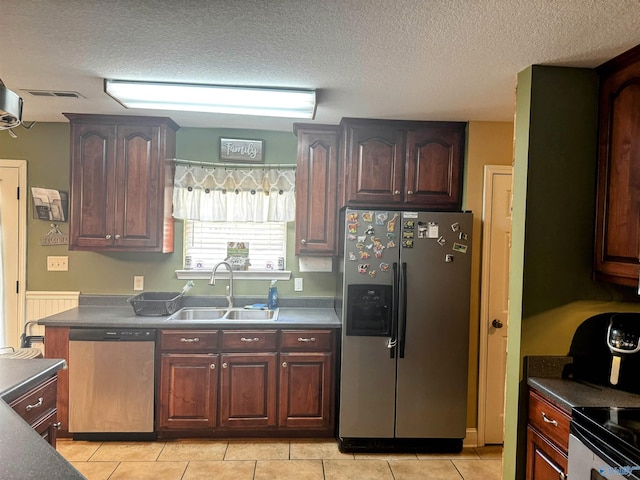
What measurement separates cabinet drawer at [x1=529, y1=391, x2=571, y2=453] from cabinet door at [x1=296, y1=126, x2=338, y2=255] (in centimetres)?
177

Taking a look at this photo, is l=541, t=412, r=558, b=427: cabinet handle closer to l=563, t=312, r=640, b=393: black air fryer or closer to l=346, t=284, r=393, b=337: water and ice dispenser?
l=563, t=312, r=640, b=393: black air fryer

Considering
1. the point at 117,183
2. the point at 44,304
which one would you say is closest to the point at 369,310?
the point at 117,183

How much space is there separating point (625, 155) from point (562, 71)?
1.69 feet

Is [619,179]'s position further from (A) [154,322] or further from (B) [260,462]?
(A) [154,322]

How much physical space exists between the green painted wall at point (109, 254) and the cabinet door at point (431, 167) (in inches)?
39.4

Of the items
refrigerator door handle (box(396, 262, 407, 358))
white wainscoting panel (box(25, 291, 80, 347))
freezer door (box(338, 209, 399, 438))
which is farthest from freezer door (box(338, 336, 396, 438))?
white wainscoting panel (box(25, 291, 80, 347))

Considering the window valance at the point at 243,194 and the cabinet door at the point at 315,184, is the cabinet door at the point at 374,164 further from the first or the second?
the window valance at the point at 243,194

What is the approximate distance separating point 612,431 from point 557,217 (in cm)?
98

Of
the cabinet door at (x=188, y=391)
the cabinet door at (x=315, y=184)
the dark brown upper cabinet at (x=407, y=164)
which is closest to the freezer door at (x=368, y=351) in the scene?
the dark brown upper cabinet at (x=407, y=164)

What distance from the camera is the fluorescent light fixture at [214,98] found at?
7.54ft

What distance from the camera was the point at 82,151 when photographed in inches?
118

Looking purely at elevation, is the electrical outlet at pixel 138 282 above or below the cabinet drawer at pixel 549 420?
above

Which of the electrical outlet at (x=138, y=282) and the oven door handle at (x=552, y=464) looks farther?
the electrical outlet at (x=138, y=282)

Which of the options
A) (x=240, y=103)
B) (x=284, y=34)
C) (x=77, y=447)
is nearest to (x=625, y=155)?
(x=284, y=34)
